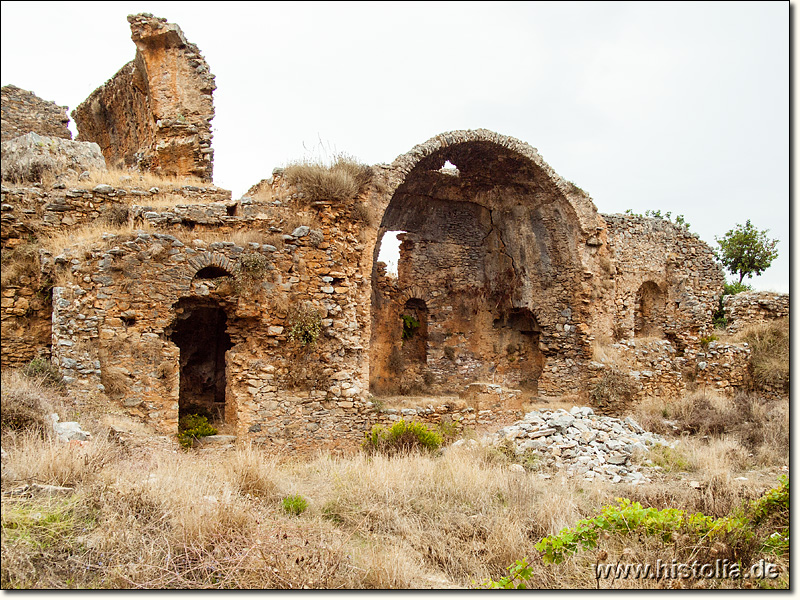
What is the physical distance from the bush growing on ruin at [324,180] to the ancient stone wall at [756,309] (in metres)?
11.8

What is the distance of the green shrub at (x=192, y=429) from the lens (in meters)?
9.32

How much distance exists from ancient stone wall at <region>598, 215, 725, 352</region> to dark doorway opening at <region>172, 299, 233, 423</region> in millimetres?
10312

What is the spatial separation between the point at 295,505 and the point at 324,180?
6.28m

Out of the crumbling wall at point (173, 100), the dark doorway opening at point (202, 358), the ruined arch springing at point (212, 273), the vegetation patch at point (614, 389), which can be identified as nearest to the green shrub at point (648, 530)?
the ruined arch springing at point (212, 273)

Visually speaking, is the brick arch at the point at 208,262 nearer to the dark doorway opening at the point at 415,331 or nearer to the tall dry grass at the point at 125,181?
the tall dry grass at the point at 125,181

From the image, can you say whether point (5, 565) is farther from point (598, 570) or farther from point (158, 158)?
point (158, 158)

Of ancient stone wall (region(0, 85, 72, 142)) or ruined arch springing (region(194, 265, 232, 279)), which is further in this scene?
ancient stone wall (region(0, 85, 72, 142))

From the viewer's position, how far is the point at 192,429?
32.1ft

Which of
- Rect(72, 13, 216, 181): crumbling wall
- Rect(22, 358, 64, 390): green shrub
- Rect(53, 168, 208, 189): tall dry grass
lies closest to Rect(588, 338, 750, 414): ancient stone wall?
Rect(53, 168, 208, 189): tall dry grass

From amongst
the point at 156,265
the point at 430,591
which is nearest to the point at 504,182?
the point at 156,265

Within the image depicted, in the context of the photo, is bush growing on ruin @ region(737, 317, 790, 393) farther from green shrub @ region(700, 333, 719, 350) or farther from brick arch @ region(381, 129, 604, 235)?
brick arch @ region(381, 129, 604, 235)

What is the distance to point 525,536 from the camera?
588 cm

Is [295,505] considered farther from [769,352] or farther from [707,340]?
[707,340]

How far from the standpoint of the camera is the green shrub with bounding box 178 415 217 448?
9.32 metres
